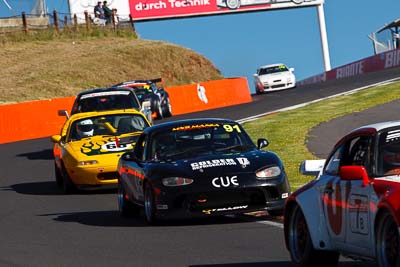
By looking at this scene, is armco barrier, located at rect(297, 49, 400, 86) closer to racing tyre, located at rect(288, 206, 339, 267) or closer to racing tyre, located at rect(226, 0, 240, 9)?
racing tyre, located at rect(226, 0, 240, 9)

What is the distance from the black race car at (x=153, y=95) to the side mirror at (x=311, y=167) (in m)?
25.3

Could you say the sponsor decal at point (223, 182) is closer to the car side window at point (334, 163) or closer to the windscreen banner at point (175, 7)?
the car side window at point (334, 163)

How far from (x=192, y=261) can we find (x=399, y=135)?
259cm

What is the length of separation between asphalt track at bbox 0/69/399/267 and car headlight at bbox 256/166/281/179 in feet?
1.62

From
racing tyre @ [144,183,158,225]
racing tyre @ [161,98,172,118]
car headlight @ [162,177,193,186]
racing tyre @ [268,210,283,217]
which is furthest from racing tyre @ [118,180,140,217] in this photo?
racing tyre @ [161,98,172,118]

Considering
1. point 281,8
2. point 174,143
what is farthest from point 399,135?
point 281,8

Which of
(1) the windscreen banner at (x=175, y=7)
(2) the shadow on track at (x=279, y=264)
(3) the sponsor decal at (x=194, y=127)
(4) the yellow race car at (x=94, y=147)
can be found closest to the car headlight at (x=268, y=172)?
(3) the sponsor decal at (x=194, y=127)

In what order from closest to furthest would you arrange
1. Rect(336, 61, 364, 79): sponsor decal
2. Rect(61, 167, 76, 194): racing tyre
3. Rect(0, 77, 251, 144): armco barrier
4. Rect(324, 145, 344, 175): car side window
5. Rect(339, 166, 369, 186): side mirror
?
Rect(339, 166, 369, 186): side mirror, Rect(324, 145, 344, 175): car side window, Rect(61, 167, 76, 194): racing tyre, Rect(0, 77, 251, 144): armco barrier, Rect(336, 61, 364, 79): sponsor decal

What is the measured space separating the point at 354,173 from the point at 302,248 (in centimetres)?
148

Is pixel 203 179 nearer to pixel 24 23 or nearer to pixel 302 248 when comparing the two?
pixel 302 248

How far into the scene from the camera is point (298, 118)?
29.4 metres

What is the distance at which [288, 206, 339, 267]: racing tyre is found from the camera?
30.9ft

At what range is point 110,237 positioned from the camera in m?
12.9

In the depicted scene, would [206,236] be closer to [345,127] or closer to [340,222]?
[340,222]
